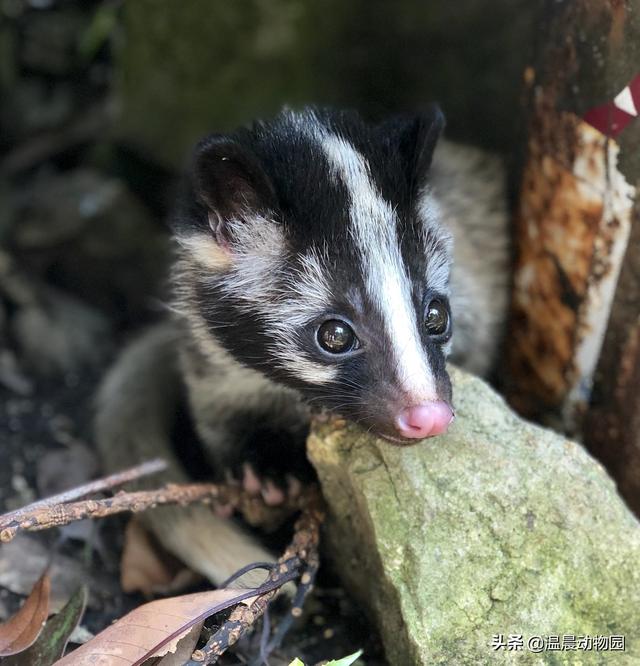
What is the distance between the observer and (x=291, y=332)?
2467 millimetres

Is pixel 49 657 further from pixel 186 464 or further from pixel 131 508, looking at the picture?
pixel 186 464

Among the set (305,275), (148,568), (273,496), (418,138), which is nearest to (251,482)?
(273,496)

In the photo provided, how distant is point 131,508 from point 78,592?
0.34 meters

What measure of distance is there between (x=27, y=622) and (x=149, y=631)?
0.49 m

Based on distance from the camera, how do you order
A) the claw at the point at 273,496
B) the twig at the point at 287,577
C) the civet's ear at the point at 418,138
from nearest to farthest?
1. the twig at the point at 287,577
2. the civet's ear at the point at 418,138
3. the claw at the point at 273,496

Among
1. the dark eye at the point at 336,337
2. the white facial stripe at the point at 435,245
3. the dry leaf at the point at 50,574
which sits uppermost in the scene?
the white facial stripe at the point at 435,245

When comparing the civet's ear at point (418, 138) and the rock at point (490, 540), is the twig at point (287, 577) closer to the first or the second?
the rock at point (490, 540)

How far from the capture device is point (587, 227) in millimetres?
2973

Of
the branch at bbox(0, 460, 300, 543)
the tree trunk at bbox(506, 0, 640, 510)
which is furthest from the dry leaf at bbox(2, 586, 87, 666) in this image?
the tree trunk at bbox(506, 0, 640, 510)

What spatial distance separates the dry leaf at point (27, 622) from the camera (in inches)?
93.7

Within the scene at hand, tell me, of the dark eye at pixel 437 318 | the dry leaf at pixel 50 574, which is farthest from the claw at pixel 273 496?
the dark eye at pixel 437 318

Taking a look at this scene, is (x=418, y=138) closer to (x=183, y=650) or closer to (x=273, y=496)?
(x=273, y=496)

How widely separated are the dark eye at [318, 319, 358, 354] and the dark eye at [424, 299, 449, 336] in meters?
0.23

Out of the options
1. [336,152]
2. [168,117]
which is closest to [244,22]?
[168,117]
